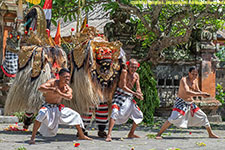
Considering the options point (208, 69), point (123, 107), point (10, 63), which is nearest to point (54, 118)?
point (123, 107)

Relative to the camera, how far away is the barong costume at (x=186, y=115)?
7613 millimetres

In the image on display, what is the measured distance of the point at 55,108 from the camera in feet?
22.0

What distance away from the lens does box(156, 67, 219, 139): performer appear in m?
7.60

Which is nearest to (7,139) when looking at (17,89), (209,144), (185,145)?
(17,89)

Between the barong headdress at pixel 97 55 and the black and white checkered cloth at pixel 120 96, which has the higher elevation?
the barong headdress at pixel 97 55

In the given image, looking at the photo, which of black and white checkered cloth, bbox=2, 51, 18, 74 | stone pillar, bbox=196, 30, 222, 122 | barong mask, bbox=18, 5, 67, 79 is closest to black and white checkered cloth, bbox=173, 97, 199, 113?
barong mask, bbox=18, 5, 67, 79

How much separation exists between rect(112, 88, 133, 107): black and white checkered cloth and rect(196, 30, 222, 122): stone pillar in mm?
4520

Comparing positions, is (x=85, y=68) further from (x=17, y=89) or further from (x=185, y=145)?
(x=185, y=145)

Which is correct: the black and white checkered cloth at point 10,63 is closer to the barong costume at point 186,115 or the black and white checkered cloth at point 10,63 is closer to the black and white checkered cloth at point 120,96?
the black and white checkered cloth at point 120,96

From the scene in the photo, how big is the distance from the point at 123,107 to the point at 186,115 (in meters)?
1.34

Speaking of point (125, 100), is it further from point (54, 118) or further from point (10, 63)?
point (10, 63)

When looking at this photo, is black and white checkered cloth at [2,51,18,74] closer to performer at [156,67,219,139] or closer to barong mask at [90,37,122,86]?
barong mask at [90,37,122,86]

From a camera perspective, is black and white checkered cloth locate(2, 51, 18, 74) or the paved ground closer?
the paved ground

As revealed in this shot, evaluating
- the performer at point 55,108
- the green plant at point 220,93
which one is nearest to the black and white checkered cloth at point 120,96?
the performer at point 55,108
